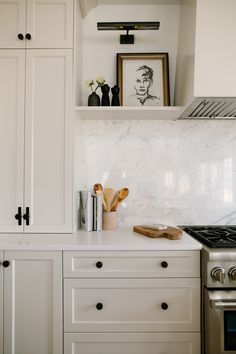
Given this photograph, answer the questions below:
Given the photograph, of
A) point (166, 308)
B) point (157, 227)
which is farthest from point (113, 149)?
point (166, 308)

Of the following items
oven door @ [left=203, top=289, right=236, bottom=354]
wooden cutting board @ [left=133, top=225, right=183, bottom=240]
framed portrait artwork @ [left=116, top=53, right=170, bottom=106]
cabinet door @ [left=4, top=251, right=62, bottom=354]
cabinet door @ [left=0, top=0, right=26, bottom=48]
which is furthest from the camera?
framed portrait artwork @ [left=116, top=53, right=170, bottom=106]

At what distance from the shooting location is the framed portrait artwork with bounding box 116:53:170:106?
1.96 meters

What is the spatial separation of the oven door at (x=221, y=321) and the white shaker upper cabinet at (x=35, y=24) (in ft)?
5.77

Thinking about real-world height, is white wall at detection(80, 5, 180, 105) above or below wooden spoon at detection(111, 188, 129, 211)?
above

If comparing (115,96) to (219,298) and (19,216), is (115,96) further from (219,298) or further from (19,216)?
(219,298)

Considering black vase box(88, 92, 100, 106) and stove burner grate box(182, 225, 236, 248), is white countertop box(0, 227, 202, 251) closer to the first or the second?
stove burner grate box(182, 225, 236, 248)

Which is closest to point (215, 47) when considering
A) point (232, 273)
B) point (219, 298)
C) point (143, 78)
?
point (143, 78)

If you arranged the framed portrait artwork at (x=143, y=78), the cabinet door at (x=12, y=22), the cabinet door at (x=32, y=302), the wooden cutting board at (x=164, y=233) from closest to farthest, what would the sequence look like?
1. the cabinet door at (x=32, y=302)
2. the wooden cutting board at (x=164, y=233)
3. the cabinet door at (x=12, y=22)
4. the framed portrait artwork at (x=143, y=78)

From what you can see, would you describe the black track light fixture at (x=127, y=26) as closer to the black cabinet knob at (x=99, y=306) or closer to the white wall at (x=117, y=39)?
the white wall at (x=117, y=39)

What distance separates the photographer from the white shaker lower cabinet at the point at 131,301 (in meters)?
1.45

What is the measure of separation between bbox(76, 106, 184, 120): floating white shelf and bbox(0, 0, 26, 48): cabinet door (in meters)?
0.59

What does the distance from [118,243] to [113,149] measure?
825 millimetres

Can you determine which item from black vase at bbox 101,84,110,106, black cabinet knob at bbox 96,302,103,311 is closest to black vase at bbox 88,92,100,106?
black vase at bbox 101,84,110,106

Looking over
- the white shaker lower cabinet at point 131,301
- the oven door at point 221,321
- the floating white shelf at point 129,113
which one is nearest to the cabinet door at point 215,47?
the floating white shelf at point 129,113
